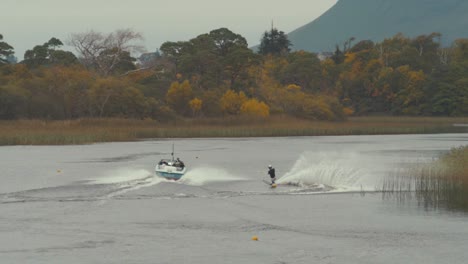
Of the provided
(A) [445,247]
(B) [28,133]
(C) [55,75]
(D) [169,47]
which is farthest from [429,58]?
(A) [445,247]

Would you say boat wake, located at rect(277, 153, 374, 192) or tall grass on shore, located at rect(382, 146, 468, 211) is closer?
tall grass on shore, located at rect(382, 146, 468, 211)

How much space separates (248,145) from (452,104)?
7310 centimetres

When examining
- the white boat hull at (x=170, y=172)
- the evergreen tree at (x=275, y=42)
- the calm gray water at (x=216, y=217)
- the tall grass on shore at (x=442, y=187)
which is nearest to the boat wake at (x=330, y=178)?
the calm gray water at (x=216, y=217)

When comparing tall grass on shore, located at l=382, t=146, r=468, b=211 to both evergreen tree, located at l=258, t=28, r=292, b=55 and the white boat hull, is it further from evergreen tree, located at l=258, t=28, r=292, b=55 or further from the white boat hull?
evergreen tree, located at l=258, t=28, r=292, b=55

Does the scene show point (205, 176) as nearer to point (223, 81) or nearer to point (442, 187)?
point (442, 187)

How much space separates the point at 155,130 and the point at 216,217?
5700 cm

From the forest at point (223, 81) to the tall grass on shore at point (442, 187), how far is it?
60089 millimetres

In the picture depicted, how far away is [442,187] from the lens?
3256 cm

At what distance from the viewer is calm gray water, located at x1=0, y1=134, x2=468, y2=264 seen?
22.4 m

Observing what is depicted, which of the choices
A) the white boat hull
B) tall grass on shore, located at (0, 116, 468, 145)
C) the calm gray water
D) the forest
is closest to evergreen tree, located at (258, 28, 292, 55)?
the forest

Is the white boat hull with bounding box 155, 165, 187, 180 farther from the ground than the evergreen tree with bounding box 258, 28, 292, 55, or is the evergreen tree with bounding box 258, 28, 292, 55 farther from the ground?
the evergreen tree with bounding box 258, 28, 292, 55

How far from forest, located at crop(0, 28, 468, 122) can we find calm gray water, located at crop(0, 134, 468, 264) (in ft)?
149

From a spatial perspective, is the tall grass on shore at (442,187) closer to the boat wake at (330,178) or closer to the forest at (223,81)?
the boat wake at (330,178)

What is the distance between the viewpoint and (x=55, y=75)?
319 feet
